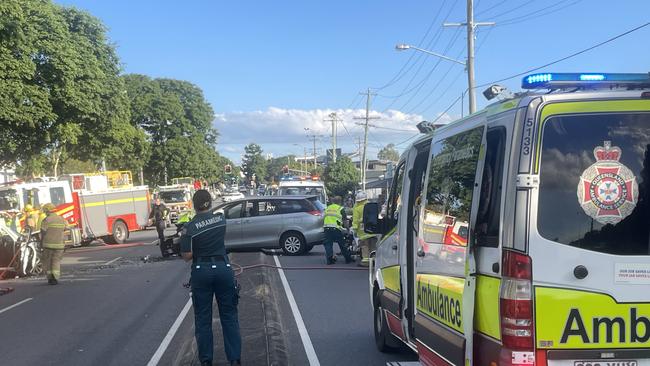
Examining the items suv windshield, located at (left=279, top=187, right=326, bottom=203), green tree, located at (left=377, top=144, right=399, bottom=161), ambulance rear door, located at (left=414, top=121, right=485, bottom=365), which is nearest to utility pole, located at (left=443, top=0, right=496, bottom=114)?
suv windshield, located at (left=279, top=187, right=326, bottom=203)

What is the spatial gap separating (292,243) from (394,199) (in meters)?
11.4

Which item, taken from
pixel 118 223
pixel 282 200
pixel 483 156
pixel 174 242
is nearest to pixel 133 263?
pixel 174 242

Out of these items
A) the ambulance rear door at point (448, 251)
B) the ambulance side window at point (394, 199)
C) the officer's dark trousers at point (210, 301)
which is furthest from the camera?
the ambulance side window at point (394, 199)

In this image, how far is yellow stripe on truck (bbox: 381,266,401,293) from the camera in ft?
20.1

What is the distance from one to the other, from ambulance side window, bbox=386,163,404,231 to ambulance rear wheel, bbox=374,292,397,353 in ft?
3.19

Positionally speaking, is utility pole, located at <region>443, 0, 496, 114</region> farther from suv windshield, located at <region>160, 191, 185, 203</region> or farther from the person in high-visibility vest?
suv windshield, located at <region>160, 191, 185, 203</region>

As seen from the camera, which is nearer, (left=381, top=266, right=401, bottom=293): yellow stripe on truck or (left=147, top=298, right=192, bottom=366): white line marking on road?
(left=381, top=266, right=401, bottom=293): yellow stripe on truck

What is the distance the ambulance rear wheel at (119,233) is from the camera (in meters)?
27.3

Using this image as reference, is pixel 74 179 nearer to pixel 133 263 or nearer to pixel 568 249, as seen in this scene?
pixel 133 263

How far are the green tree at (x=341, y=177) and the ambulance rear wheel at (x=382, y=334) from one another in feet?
182

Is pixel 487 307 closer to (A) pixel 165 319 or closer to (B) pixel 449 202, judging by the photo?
(B) pixel 449 202

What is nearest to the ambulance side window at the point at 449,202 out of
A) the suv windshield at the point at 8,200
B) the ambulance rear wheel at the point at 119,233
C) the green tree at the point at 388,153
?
the suv windshield at the point at 8,200

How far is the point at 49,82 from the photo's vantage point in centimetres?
2059

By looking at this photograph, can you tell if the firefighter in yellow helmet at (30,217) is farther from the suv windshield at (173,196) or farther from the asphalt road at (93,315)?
the suv windshield at (173,196)
